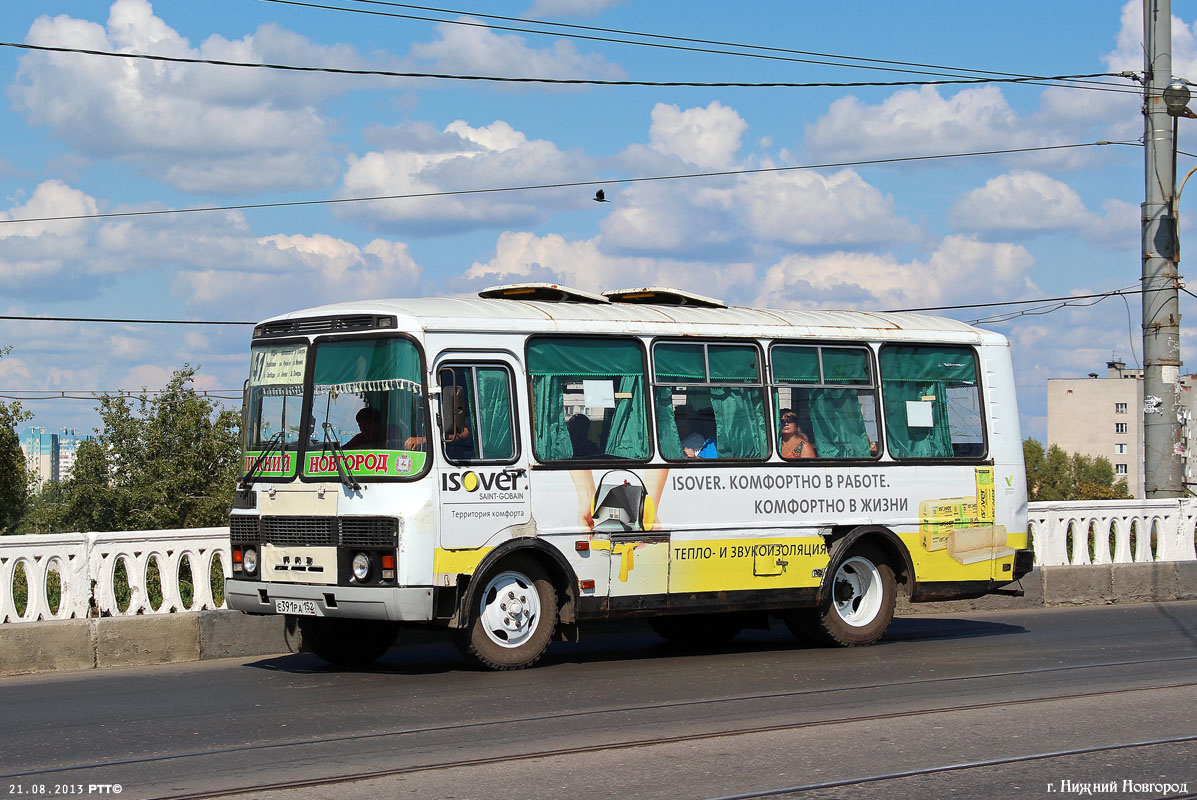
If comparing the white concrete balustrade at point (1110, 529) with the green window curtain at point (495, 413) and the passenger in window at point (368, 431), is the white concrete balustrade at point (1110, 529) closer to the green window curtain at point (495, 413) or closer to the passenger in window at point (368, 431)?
the green window curtain at point (495, 413)

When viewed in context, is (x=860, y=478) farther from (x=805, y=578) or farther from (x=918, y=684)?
(x=918, y=684)

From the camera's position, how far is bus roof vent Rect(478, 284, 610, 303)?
12.3 metres

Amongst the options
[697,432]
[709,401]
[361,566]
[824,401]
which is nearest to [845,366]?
[824,401]

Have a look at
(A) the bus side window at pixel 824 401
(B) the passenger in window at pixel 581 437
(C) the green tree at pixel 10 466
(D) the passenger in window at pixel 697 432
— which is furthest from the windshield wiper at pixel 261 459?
(C) the green tree at pixel 10 466

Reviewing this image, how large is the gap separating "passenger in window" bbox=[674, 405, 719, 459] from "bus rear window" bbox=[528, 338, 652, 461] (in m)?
0.39

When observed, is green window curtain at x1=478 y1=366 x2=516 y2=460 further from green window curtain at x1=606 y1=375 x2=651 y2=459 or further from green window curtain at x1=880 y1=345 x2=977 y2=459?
green window curtain at x1=880 y1=345 x2=977 y2=459

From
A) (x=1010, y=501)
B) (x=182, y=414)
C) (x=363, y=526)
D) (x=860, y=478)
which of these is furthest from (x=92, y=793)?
(x=182, y=414)

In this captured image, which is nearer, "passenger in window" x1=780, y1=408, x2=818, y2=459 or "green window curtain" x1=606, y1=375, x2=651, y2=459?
"green window curtain" x1=606, y1=375, x2=651, y2=459

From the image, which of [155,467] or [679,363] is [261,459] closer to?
[679,363]

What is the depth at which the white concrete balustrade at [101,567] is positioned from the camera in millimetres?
11531

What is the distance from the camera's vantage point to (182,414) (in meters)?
73.8

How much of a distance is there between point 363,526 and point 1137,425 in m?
136

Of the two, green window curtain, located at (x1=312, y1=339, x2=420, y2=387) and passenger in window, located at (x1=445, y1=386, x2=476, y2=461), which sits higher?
green window curtain, located at (x1=312, y1=339, x2=420, y2=387)

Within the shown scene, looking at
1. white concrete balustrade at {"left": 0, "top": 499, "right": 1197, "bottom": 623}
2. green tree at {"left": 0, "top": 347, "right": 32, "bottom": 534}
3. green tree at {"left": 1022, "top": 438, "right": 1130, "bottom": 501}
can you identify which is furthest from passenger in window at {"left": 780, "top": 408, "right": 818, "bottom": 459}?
green tree at {"left": 1022, "top": 438, "right": 1130, "bottom": 501}
